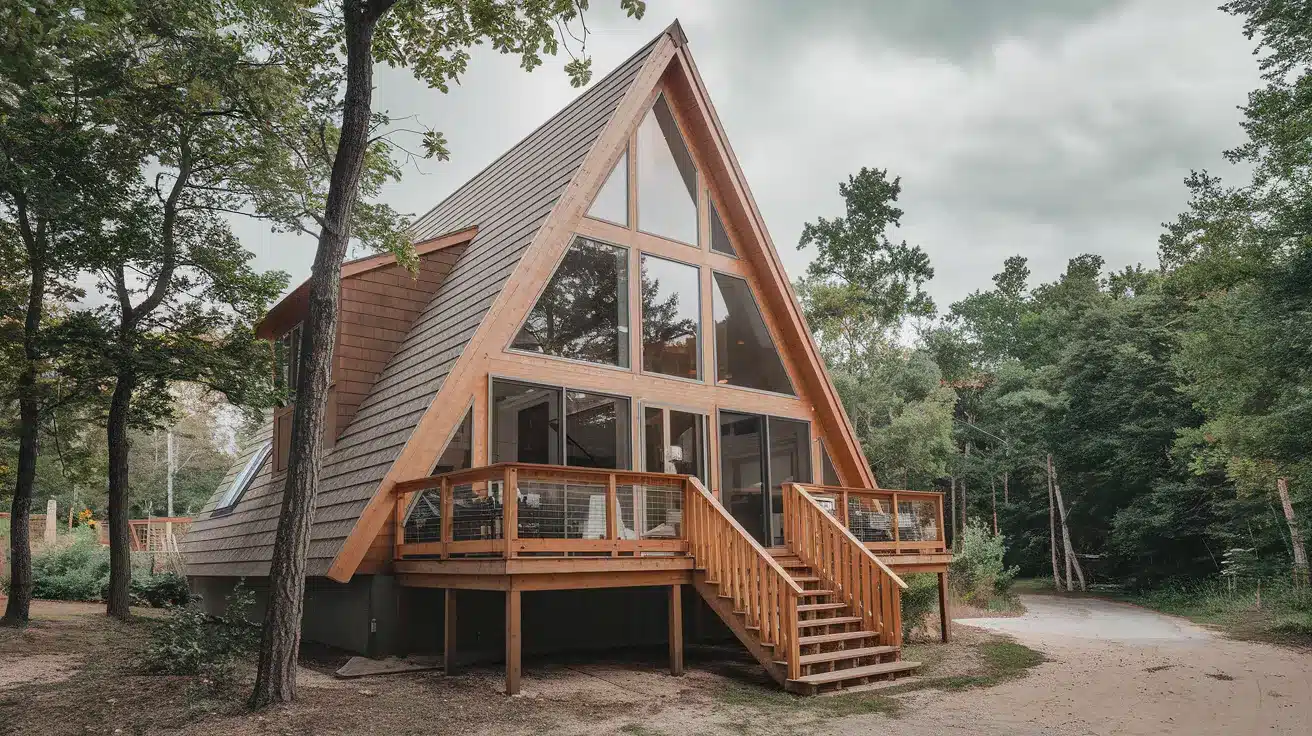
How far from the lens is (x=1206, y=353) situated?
16438mm

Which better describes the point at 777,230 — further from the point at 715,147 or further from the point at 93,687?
the point at 93,687

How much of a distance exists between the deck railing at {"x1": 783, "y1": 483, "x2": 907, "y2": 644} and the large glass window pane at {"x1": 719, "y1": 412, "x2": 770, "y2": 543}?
0.95 metres

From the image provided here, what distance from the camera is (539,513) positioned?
7.74 m

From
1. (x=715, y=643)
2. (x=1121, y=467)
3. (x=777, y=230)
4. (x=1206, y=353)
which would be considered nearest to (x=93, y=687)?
(x=715, y=643)

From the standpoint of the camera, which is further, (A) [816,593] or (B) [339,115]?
(A) [816,593]

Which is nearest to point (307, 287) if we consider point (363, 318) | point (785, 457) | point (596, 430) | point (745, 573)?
point (363, 318)

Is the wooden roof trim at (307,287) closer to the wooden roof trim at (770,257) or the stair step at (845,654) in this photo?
the wooden roof trim at (770,257)

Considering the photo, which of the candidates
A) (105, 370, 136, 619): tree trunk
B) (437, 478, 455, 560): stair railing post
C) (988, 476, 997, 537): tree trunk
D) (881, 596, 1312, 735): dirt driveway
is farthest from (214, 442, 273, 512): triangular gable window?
(988, 476, 997, 537): tree trunk

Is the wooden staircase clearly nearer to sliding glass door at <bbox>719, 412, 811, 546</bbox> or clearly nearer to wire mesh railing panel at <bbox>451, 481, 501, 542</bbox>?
sliding glass door at <bbox>719, 412, 811, 546</bbox>

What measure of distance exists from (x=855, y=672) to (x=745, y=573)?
4.45ft

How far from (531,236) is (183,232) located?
5.10m

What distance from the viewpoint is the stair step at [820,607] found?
8.71 meters

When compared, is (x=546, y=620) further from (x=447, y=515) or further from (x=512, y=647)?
(x=512, y=647)

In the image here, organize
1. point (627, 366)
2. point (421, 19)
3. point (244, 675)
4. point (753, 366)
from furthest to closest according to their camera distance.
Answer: point (753, 366), point (627, 366), point (421, 19), point (244, 675)
